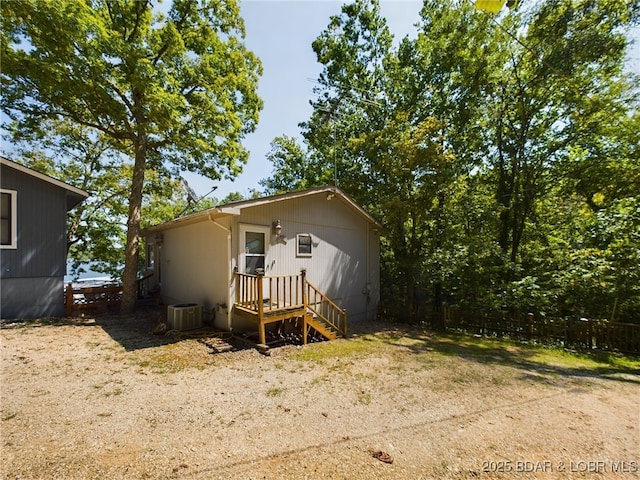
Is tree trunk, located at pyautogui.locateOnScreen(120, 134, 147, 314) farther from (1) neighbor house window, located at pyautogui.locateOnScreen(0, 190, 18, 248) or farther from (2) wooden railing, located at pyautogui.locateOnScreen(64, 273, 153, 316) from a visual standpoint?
(1) neighbor house window, located at pyautogui.locateOnScreen(0, 190, 18, 248)

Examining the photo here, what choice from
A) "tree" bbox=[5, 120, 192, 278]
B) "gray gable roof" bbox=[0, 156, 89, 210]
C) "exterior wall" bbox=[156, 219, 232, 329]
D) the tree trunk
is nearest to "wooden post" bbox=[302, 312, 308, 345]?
"exterior wall" bbox=[156, 219, 232, 329]

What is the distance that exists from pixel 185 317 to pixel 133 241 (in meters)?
4.45

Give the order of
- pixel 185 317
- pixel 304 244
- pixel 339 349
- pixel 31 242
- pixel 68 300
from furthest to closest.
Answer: pixel 68 300 < pixel 304 244 < pixel 31 242 < pixel 185 317 < pixel 339 349

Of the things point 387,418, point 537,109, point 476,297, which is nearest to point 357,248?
point 476,297

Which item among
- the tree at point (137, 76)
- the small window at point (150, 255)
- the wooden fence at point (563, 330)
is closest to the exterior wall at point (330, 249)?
the wooden fence at point (563, 330)

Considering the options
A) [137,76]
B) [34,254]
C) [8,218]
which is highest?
[137,76]

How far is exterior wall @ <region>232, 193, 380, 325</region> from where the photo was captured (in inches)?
320

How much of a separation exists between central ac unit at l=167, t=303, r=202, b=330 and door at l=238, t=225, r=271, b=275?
5.75ft

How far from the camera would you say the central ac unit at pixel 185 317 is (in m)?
7.57

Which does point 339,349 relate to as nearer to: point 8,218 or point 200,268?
point 200,268

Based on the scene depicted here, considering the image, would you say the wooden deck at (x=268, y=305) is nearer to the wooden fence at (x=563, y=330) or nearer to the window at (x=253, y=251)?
the window at (x=253, y=251)

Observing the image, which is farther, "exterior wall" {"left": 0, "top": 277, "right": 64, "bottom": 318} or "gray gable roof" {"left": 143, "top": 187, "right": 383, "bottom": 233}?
"exterior wall" {"left": 0, "top": 277, "right": 64, "bottom": 318}

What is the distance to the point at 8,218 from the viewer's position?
8.06 meters

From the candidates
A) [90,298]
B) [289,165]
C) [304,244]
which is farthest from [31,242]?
[289,165]
